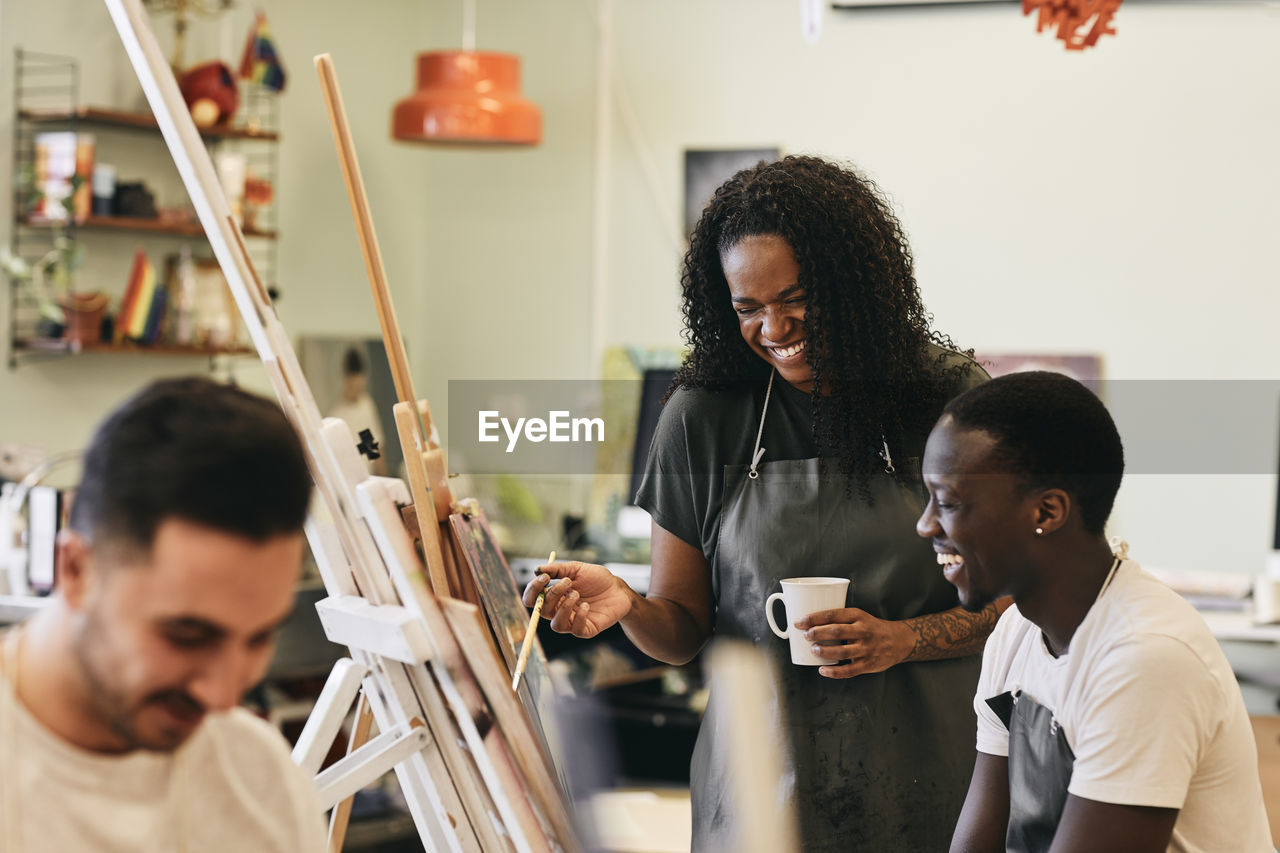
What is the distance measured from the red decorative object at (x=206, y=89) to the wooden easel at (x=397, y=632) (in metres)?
2.49

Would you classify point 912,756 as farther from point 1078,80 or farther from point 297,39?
point 297,39

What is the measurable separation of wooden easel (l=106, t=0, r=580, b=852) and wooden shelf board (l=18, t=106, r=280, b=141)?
91.7 inches

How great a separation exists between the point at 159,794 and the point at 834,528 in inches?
32.5

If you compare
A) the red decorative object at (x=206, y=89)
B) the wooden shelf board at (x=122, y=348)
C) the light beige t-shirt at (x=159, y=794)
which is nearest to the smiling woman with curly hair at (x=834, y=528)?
the light beige t-shirt at (x=159, y=794)

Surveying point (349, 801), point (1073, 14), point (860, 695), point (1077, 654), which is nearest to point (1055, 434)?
point (1077, 654)

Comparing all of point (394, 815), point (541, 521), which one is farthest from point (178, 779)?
point (541, 521)

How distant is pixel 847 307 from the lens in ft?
4.75

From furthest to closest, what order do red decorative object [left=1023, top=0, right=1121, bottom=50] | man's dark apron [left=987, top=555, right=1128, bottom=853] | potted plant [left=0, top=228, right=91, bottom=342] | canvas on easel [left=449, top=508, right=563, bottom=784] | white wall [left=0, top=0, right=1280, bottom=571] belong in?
white wall [left=0, top=0, right=1280, bottom=571] < potted plant [left=0, top=228, right=91, bottom=342] < red decorative object [left=1023, top=0, right=1121, bottom=50] < canvas on easel [left=449, top=508, right=563, bottom=784] < man's dark apron [left=987, top=555, right=1128, bottom=853]

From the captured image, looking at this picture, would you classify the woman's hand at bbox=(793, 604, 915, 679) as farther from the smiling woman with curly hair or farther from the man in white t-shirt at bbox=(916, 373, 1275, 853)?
the man in white t-shirt at bbox=(916, 373, 1275, 853)

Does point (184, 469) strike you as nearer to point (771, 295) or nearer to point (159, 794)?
point (159, 794)

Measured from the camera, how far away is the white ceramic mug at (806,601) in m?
1.36

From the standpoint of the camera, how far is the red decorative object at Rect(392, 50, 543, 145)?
3693 mm

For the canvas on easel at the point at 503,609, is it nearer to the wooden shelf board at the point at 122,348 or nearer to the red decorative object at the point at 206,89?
the wooden shelf board at the point at 122,348

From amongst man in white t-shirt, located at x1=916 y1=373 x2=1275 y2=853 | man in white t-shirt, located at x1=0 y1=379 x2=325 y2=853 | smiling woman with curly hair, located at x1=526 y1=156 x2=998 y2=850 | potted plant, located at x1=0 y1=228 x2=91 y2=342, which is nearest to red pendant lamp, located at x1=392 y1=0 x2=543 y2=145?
potted plant, located at x1=0 y1=228 x2=91 y2=342
